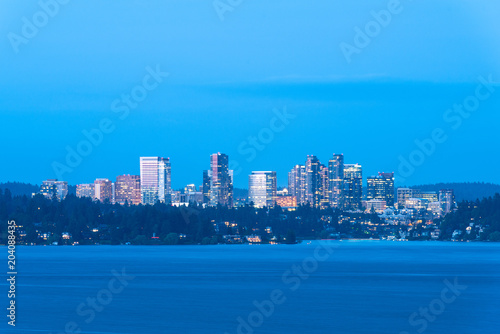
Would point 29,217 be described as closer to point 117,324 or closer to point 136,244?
point 136,244

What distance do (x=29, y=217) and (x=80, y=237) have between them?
11.5m

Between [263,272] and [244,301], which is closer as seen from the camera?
[244,301]

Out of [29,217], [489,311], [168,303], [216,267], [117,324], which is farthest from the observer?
[29,217]

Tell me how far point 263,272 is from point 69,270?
65.2ft

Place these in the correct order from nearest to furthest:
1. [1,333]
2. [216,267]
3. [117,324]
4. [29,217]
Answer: [1,333] < [117,324] < [216,267] < [29,217]

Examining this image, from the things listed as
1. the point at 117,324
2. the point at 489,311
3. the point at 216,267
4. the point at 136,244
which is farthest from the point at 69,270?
the point at 136,244

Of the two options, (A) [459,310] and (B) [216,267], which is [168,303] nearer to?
(A) [459,310]

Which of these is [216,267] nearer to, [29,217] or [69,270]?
[69,270]

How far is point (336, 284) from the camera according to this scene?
69188mm

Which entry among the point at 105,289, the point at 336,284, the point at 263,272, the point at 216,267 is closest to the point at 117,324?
the point at 105,289

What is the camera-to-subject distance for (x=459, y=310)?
51.7 meters

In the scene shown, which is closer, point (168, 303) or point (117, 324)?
point (117, 324)

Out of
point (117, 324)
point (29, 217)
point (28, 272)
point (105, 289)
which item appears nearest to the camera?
point (117, 324)

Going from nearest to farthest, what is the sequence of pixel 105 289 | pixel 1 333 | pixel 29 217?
pixel 1 333, pixel 105 289, pixel 29 217
